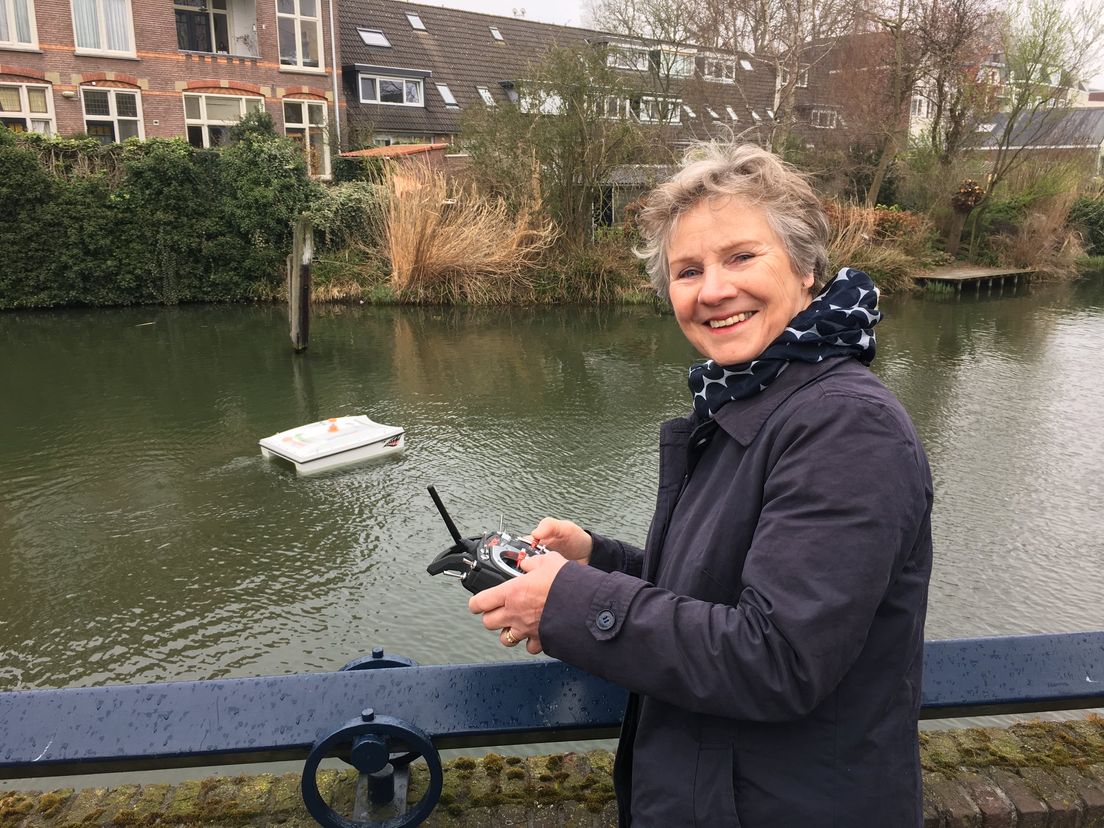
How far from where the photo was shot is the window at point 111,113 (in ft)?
59.8

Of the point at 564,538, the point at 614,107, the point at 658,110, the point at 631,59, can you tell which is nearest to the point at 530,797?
the point at 564,538

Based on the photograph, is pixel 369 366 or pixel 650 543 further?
pixel 369 366

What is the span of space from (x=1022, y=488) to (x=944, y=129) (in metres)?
18.5

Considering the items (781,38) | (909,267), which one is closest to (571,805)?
(909,267)

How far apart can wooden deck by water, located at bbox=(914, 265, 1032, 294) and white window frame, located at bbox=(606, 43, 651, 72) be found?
26.7ft

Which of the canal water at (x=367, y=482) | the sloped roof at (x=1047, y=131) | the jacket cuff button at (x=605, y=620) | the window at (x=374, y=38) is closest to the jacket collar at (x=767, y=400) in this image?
the jacket cuff button at (x=605, y=620)

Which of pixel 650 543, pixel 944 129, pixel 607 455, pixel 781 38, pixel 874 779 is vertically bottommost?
pixel 607 455

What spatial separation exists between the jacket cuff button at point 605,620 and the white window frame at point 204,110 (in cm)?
2058

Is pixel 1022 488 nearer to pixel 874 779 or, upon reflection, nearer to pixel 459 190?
pixel 874 779

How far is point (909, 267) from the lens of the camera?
18844 mm

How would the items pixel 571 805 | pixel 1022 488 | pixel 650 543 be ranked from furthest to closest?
pixel 1022 488, pixel 571 805, pixel 650 543

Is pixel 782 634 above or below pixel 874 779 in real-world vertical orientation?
above

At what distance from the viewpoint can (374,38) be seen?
23984 mm

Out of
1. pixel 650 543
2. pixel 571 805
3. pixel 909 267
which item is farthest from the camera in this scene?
pixel 909 267
